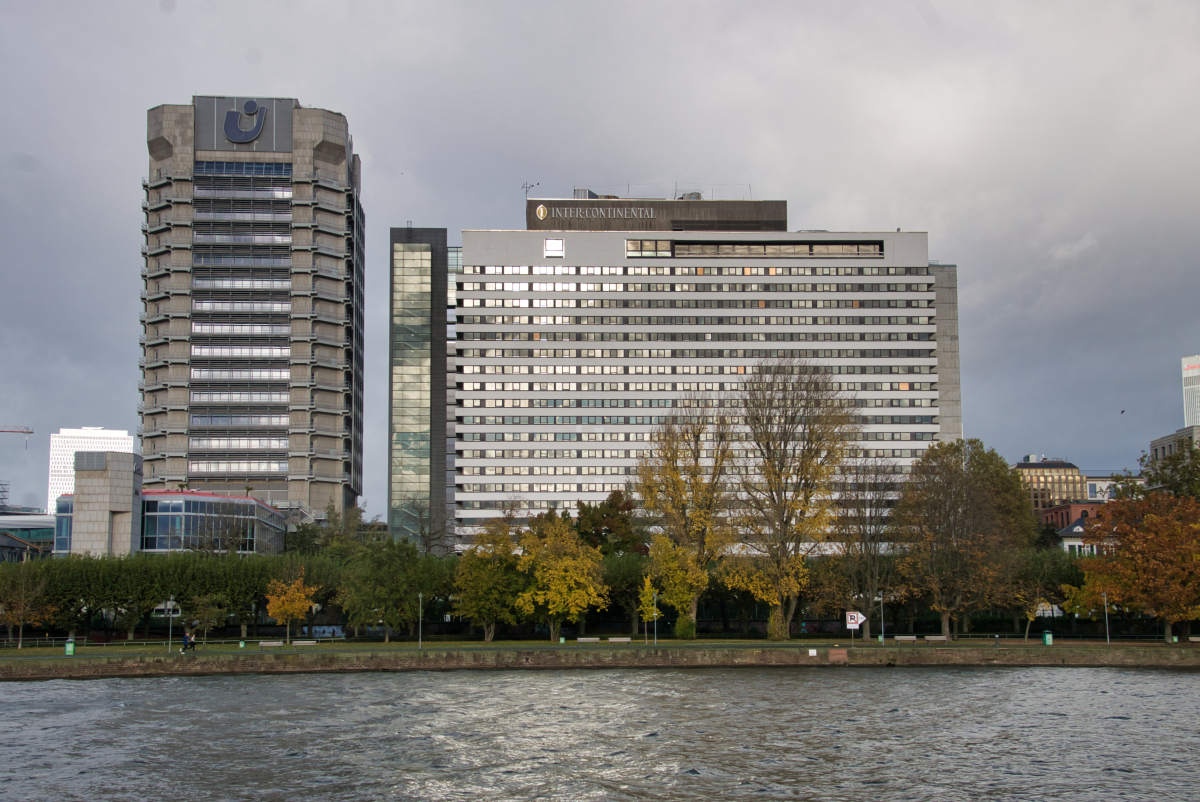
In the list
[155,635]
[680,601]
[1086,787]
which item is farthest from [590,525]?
[1086,787]

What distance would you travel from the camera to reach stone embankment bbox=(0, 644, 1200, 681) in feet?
234

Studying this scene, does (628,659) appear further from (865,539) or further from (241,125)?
(241,125)

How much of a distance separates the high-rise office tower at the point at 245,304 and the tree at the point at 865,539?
111 m

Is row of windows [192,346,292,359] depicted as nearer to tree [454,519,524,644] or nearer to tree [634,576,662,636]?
tree [454,519,524,644]

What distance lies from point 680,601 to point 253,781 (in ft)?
189

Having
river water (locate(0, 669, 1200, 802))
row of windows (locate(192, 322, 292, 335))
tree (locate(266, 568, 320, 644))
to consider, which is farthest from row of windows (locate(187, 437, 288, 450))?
river water (locate(0, 669, 1200, 802))

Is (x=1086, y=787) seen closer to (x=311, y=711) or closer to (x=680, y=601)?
(x=311, y=711)

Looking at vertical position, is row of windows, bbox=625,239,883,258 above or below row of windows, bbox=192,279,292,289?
above

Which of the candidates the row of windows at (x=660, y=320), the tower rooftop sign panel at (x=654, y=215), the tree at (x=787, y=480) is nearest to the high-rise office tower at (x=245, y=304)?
the row of windows at (x=660, y=320)

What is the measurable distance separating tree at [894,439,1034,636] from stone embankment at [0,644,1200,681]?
52.4ft

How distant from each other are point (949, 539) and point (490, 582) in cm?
4173

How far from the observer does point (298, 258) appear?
621ft

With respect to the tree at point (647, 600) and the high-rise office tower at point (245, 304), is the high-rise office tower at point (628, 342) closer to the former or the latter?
the high-rise office tower at point (245, 304)

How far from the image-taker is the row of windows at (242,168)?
189 m
